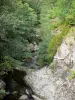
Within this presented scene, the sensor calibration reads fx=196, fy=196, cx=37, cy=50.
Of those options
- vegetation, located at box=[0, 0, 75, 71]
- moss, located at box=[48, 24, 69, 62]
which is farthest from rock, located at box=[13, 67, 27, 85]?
moss, located at box=[48, 24, 69, 62]

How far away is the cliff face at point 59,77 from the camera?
10289 millimetres

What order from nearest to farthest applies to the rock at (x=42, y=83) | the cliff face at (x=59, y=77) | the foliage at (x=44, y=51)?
the cliff face at (x=59, y=77) → the rock at (x=42, y=83) → the foliage at (x=44, y=51)

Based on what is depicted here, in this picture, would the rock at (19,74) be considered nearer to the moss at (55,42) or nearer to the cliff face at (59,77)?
the cliff face at (59,77)

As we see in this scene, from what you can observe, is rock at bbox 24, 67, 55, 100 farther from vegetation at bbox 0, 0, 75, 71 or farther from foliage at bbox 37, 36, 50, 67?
vegetation at bbox 0, 0, 75, 71

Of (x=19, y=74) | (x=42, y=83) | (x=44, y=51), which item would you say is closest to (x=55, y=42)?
(x=44, y=51)

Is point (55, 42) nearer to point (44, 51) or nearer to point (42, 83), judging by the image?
point (44, 51)

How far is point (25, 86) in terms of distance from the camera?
12312 millimetres

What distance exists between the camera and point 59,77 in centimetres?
1115

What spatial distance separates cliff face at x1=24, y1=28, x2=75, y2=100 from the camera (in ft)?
33.8

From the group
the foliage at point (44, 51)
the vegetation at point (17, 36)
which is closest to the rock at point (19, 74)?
the vegetation at point (17, 36)

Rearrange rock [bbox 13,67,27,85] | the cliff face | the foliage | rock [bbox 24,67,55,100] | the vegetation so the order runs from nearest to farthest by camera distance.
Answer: the cliff face < rock [bbox 24,67,55,100] < the vegetation < the foliage < rock [bbox 13,67,27,85]

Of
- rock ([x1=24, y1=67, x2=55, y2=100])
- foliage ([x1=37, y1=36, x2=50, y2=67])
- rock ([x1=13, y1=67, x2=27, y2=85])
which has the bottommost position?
rock ([x1=13, y1=67, x2=27, y2=85])

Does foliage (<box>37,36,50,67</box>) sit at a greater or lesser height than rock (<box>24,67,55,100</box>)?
greater

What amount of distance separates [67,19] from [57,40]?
1.46 meters
